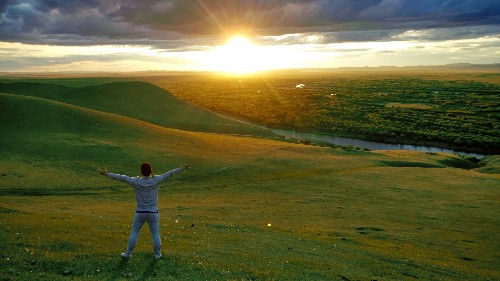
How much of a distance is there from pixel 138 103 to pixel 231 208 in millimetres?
107799

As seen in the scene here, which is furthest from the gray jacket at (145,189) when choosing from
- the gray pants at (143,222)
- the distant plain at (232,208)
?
the distant plain at (232,208)

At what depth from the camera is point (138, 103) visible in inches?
5571

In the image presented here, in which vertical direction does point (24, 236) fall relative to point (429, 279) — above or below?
above

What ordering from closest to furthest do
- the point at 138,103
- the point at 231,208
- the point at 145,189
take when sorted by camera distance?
the point at 145,189 → the point at 231,208 → the point at 138,103

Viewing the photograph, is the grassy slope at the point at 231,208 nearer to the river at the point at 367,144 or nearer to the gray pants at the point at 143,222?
the gray pants at the point at 143,222

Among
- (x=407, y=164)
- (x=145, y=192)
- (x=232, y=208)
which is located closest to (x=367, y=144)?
(x=407, y=164)

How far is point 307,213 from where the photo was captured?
41.4m

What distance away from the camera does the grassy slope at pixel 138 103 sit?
12338 cm

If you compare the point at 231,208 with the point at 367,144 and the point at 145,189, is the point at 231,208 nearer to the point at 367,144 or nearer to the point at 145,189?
the point at 145,189

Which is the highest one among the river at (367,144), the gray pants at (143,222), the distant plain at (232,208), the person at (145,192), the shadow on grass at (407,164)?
the person at (145,192)

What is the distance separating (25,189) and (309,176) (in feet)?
115

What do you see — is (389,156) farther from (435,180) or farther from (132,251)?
(132,251)

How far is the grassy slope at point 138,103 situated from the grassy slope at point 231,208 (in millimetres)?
37391

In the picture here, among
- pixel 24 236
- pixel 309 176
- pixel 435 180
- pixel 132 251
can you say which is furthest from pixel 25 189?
pixel 435 180
